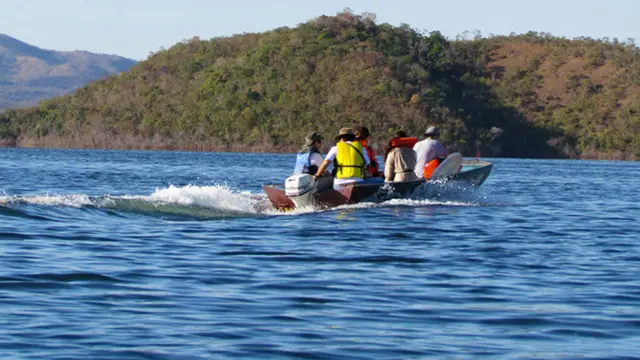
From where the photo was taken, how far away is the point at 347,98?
368 ft

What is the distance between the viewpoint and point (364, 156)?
2006 centimetres

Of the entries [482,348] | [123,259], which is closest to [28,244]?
[123,259]

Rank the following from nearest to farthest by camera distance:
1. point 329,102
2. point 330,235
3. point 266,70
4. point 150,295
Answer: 1. point 150,295
2. point 330,235
3. point 329,102
4. point 266,70

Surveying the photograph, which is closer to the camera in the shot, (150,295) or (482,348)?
(482,348)

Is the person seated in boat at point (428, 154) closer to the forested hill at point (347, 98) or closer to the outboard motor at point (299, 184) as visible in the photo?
the outboard motor at point (299, 184)

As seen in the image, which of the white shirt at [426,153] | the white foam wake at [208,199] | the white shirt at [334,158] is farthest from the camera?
the white shirt at [426,153]

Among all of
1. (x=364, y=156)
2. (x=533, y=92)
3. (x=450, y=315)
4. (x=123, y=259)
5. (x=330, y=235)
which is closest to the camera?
(x=450, y=315)

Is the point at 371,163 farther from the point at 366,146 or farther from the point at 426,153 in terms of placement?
the point at 426,153

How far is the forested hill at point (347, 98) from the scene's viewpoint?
358 ft

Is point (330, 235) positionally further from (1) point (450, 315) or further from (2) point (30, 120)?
(2) point (30, 120)

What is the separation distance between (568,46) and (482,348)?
474 ft

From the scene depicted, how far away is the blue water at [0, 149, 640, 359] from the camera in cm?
816

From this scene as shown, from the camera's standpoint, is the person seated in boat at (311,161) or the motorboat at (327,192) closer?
the motorboat at (327,192)

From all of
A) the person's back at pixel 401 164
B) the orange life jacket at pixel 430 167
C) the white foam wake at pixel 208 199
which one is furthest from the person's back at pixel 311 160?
the orange life jacket at pixel 430 167
